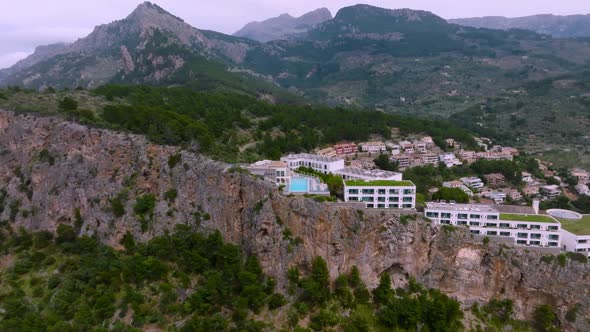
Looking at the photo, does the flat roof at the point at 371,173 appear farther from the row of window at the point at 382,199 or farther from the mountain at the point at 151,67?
the mountain at the point at 151,67

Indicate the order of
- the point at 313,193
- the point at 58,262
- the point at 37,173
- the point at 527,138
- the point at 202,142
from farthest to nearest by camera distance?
the point at 527,138 < the point at 37,173 < the point at 202,142 < the point at 58,262 < the point at 313,193

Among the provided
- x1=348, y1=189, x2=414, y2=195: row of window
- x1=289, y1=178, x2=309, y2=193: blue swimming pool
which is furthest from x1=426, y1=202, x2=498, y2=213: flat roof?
x1=289, y1=178, x2=309, y2=193: blue swimming pool

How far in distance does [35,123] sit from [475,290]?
5950 centimetres

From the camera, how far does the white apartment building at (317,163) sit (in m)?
46.7

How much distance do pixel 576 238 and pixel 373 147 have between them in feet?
120

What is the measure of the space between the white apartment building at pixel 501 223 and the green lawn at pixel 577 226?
1998mm

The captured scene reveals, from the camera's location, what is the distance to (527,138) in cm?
10569

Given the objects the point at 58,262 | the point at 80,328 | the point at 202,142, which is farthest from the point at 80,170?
the point at 80,328

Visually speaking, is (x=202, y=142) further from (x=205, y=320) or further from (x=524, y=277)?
(x=524, y=277)

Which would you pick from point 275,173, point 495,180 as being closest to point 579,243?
point 495,180

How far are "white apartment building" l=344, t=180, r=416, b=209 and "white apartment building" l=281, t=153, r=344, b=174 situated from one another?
795 cm

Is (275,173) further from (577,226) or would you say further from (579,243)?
(577,226)

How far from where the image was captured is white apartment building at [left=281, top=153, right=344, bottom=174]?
46.7m

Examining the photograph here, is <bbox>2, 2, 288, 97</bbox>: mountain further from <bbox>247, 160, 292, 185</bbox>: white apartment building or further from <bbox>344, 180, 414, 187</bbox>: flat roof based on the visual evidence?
<bbox>344, 180, 414, 187</bbox>: flat roof
